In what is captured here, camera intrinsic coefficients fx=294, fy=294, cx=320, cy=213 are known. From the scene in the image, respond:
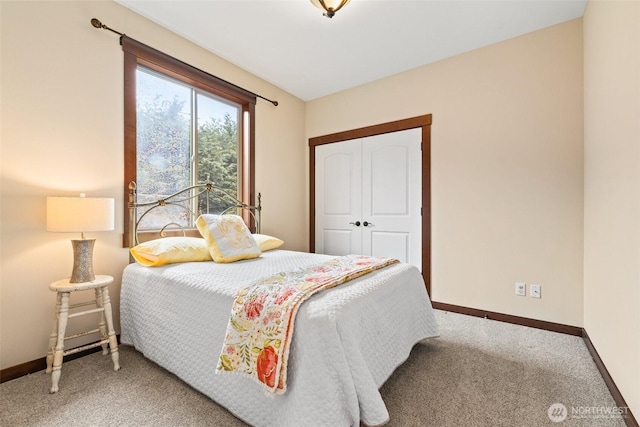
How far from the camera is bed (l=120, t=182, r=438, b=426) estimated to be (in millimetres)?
1158

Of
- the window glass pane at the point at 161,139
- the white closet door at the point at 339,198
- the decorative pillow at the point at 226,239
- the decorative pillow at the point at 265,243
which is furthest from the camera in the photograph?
the white closet door at the point at 339,198

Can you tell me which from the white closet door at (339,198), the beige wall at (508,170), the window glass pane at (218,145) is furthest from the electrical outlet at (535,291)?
the window glass pane at (218,145)

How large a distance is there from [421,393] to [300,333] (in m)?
0.90

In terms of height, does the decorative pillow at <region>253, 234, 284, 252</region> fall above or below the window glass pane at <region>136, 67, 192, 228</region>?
below

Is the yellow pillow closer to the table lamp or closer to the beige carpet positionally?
the table lamp

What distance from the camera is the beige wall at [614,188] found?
1.36m

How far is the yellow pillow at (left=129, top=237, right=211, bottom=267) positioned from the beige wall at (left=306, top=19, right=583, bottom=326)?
2292mm

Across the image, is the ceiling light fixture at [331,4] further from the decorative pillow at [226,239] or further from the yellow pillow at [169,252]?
the yellow pillow at [169,252]

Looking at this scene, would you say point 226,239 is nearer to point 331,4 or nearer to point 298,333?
point 298,333

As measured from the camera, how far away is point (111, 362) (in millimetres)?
1954

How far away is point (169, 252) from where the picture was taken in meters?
2.06

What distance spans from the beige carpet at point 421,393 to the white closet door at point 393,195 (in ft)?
4.47

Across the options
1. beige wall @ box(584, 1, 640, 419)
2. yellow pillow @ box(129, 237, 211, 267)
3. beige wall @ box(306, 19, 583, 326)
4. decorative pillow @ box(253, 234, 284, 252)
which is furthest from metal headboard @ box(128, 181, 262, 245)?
beige wall @ box(584, 1, 640, 419)

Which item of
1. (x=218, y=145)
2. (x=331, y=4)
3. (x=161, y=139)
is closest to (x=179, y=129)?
(x=161, y=139)
